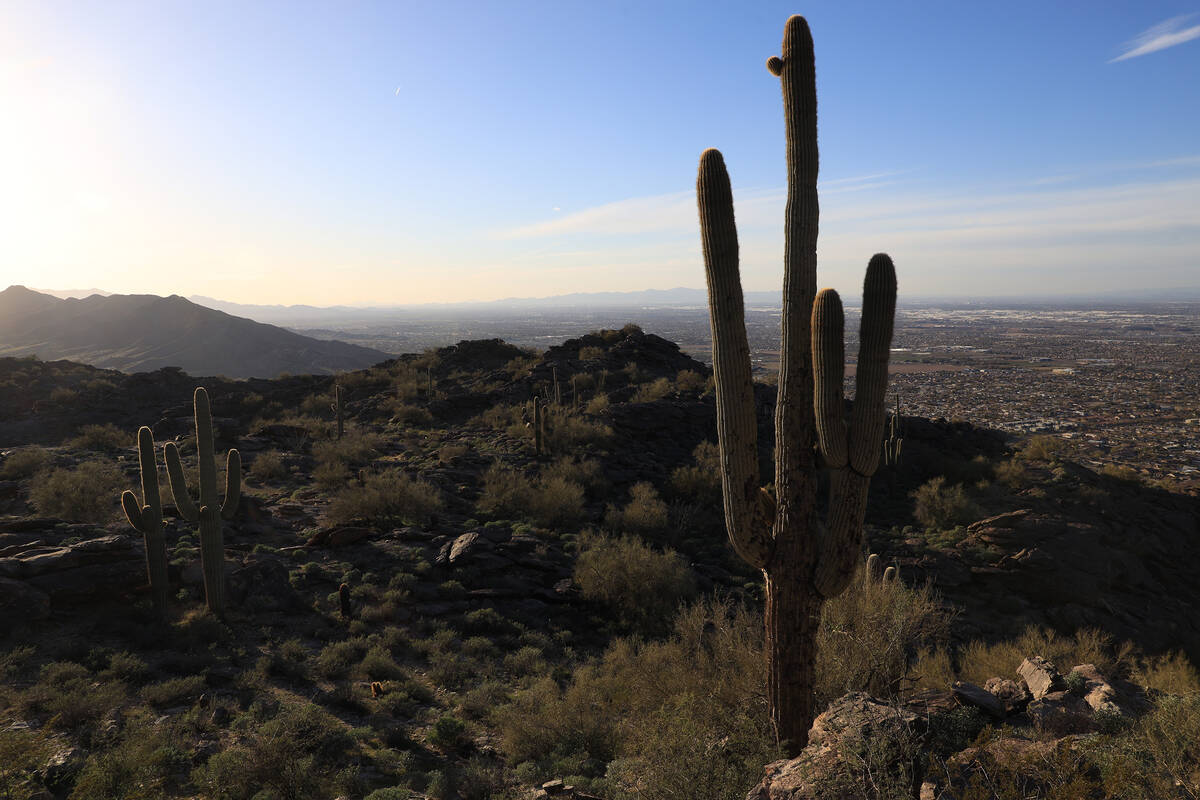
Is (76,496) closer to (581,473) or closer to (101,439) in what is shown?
(101,439)

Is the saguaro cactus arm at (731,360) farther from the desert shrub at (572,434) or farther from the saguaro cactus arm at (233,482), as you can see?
the desert shrub at (572,434)

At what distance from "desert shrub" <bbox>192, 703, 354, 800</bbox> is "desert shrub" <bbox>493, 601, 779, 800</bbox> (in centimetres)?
198

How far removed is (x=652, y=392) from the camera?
83.5ft

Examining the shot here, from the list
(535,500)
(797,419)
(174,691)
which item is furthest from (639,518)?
(174,691)

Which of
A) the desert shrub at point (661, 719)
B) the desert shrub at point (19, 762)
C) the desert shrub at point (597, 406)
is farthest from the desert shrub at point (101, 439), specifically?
the desert shrub at point (661, 719)

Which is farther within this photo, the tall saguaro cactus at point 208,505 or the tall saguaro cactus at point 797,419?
the tall saguaro cactus at point 208,505

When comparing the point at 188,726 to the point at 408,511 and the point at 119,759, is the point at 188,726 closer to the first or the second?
the point at 119,759

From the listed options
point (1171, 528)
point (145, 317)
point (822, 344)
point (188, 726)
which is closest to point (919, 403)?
point (1171, 528)

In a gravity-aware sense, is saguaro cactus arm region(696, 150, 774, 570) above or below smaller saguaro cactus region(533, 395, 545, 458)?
above

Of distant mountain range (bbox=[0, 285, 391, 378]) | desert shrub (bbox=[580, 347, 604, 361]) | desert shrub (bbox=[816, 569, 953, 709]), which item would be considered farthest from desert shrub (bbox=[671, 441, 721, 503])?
distant mountain range (bbox=[0, 285, 391, 378])

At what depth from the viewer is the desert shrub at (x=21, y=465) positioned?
15.6m

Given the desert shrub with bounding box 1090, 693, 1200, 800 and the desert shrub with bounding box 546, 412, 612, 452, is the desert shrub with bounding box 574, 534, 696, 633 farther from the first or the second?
the desert shrub with bounding box 546, 412, 612, 452

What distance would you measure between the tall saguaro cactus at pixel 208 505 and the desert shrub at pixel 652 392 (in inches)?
628

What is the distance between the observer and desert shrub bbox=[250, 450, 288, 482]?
1767cm
